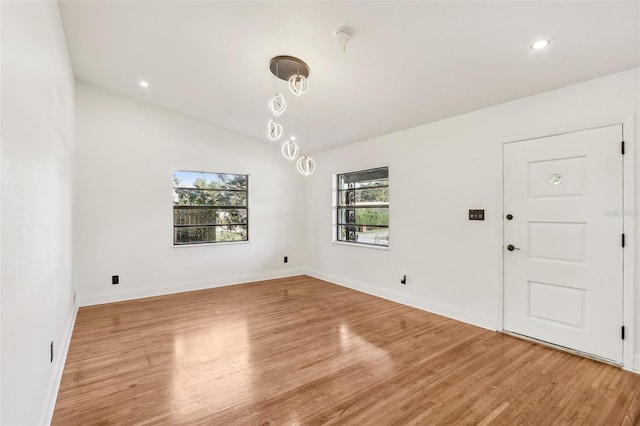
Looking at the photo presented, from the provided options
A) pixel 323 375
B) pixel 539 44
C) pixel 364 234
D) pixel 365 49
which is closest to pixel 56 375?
pixel 323 375

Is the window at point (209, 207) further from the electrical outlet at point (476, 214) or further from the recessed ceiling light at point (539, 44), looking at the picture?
the recessed ceiling light at point (539, 44)

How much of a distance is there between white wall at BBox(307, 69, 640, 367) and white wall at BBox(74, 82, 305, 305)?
2132mm

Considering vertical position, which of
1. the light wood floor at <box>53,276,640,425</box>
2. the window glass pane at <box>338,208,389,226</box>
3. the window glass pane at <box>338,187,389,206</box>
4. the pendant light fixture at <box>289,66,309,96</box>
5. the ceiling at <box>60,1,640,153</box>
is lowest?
the light wood floor at <box>53,276,640,425</box>

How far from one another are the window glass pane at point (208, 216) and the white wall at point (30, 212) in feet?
7.85

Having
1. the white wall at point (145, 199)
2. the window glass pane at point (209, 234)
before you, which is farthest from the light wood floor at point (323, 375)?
the window glass pane at point (209, 234)

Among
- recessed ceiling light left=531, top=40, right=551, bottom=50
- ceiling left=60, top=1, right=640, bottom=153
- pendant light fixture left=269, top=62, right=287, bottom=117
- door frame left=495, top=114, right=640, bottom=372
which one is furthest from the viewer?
pendant light fixture left=269, top=62, right=287, bottom=117

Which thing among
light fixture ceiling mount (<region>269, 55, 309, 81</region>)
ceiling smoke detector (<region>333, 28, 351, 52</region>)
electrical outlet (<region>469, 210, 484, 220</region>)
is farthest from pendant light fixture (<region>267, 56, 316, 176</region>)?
electrical outlet (<region>469, 210, 484, 220</region>)

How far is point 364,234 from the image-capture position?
5105mm

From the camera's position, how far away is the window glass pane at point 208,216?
4.92 metres

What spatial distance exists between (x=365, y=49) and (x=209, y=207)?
12.5 ft

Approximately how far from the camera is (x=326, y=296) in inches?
182

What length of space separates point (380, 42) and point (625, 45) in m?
1.80

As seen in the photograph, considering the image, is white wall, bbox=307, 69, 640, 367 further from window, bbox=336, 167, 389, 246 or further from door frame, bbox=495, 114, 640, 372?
window, bbox=336, 167, 389, 246

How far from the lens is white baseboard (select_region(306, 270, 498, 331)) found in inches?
131
